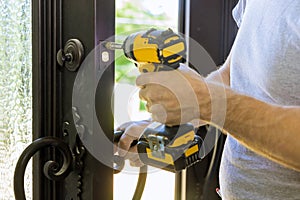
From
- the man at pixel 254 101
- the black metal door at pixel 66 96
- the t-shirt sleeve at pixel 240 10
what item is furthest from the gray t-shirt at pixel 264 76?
the black metal door at pixel 66 96

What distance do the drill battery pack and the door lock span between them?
179 mm

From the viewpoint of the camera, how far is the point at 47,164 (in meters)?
0.64

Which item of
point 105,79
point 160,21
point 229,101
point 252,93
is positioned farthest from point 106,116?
point 160,21

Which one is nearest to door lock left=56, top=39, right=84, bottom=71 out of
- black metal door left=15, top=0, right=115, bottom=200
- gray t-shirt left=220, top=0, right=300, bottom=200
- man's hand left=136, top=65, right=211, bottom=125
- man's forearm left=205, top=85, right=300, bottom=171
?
black metal door left=15, top=0, right=115, bottom=200

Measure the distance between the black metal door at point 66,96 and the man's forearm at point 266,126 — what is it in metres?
0.22

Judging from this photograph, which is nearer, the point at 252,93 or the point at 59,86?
the point at 59,86

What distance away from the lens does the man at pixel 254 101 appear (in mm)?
641

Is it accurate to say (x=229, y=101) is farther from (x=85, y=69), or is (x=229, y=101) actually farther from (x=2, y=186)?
(x=2, y=186)

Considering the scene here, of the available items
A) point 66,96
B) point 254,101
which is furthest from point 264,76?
point 66,96

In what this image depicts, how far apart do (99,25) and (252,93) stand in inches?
19.3

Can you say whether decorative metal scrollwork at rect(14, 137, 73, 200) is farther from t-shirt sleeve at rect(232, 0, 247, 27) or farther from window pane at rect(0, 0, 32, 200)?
t-shirt sleeve at rect(232, 0, 247, 27)

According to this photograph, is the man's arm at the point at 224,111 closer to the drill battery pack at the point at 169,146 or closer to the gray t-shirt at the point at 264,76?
the drill battery pack at the point at 169,146

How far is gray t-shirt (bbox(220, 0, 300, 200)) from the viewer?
0.82 m

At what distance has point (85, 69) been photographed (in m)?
0.60
